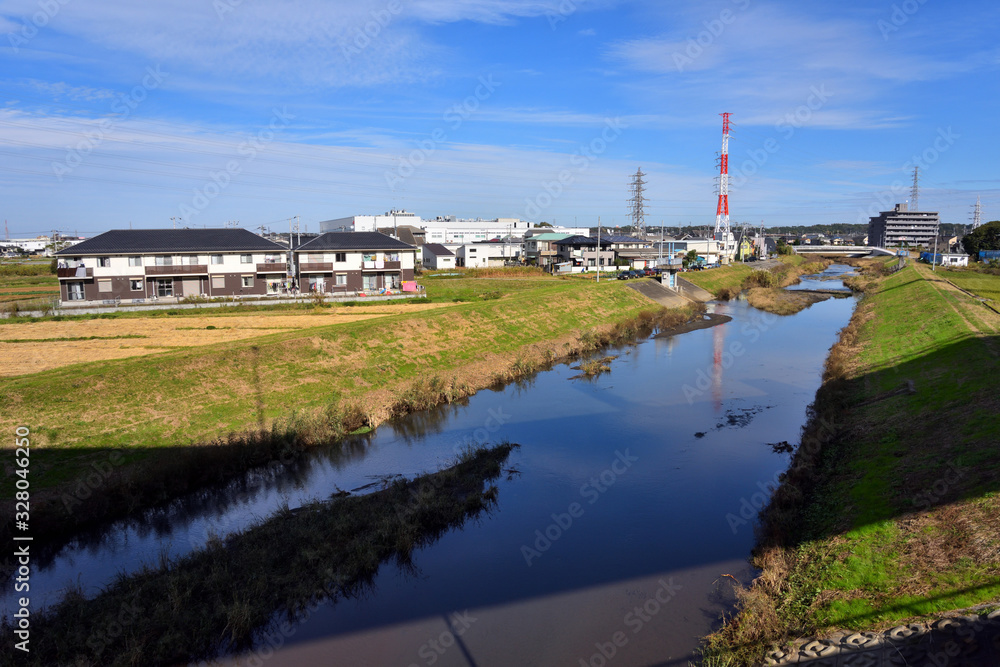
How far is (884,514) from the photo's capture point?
456 inches

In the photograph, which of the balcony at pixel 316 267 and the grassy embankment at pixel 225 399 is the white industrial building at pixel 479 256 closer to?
the balcony at pixel 316 267

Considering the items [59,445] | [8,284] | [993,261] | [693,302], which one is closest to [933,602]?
[59,445]

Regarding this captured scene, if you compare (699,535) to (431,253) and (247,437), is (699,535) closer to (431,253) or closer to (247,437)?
(247,437)

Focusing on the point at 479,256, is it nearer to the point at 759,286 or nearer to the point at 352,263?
the point at 352,263

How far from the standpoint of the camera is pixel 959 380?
59.4 ft

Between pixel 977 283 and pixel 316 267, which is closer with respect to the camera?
pixel 316 267

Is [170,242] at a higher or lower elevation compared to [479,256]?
higher

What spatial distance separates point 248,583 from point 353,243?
131 ft

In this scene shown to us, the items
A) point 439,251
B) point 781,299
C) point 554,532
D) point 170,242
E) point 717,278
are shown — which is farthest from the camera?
point 439,251

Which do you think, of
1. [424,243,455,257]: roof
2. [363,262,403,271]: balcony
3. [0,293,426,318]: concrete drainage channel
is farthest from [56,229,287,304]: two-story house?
[424,243,455,257]: roof

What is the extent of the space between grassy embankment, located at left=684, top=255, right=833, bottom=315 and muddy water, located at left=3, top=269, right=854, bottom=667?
3001 cm

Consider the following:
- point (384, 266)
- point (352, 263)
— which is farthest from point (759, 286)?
point (352, 263)

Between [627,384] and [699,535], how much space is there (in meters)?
13.2

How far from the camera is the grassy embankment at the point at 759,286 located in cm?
5219
